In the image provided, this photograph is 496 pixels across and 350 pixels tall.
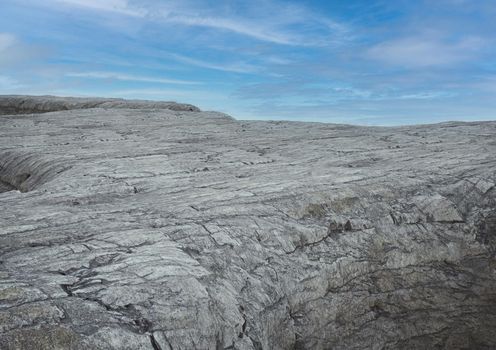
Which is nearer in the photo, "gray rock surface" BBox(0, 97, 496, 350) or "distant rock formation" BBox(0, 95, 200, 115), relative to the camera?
"gray rock surface" BBox(0, 97, 496, 350)

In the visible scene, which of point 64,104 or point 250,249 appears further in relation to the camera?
point 64,104

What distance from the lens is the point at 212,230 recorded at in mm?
5051

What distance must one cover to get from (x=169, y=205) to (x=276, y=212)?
1.24 m

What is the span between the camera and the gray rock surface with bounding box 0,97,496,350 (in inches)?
142

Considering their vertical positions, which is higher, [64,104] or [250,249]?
[64,104]

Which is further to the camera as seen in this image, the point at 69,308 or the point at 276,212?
the point at 276,212

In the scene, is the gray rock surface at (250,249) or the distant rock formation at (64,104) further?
the distant rock formation at (64,104)

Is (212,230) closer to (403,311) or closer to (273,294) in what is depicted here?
(273,294)

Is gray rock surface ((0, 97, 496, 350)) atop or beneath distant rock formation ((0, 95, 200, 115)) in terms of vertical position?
beneath

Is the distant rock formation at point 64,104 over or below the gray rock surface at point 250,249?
over

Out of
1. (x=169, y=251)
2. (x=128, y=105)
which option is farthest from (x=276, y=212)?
(x=128, y=105)

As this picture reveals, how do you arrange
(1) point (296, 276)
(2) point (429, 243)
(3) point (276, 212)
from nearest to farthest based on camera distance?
(1) point (296, 276) < (3) point (276, 212) < (2) point (429, 243)

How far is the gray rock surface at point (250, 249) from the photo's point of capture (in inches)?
142

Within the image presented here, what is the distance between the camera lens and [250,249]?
4938 mm
